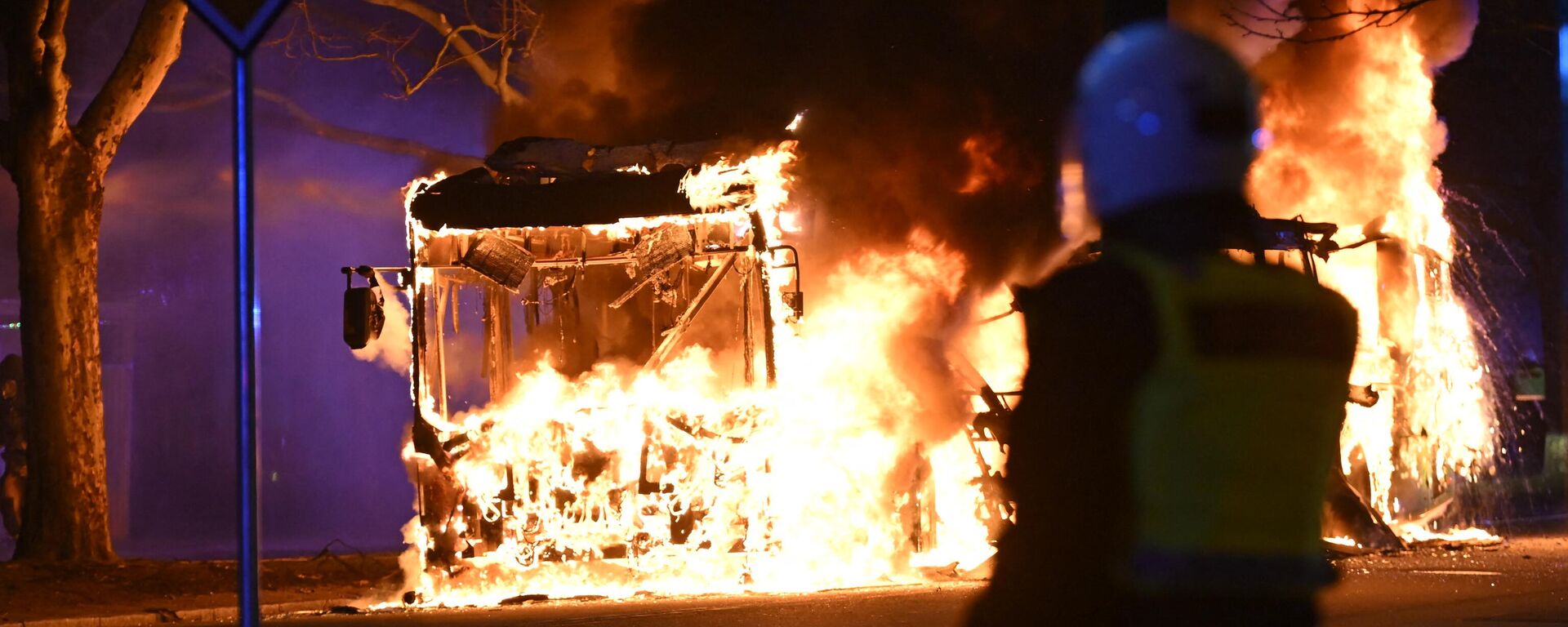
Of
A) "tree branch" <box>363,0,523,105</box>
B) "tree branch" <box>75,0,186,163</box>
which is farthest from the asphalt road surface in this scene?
"tree branch" <box>363,0,523,105</box>

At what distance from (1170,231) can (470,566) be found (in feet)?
35.9

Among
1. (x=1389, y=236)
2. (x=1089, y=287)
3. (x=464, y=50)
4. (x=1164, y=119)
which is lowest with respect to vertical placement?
(x=1089, y=287)

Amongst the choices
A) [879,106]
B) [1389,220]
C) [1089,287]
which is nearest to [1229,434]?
[1089,287]

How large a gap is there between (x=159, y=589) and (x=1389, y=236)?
11.5m

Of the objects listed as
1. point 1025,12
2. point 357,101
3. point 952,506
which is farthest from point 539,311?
point 357,101

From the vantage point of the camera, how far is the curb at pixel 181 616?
11.7 m

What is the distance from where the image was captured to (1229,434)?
2.09 metres

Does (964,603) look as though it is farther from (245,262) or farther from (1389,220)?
(1389,220)

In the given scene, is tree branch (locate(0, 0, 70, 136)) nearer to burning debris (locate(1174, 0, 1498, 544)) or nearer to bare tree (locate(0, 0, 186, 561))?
bare tree (locate(0, 0, 186, 561))

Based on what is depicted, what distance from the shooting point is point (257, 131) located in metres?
20.4

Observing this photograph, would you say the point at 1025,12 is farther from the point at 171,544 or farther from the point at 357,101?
the point at 171,544

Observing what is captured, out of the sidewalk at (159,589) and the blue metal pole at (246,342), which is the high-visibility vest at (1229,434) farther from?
the sidewalk at (159,589)

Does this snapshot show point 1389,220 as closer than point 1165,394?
No

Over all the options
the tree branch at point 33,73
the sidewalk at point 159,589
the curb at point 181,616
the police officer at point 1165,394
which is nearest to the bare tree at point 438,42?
the tree branch at point 33,73
